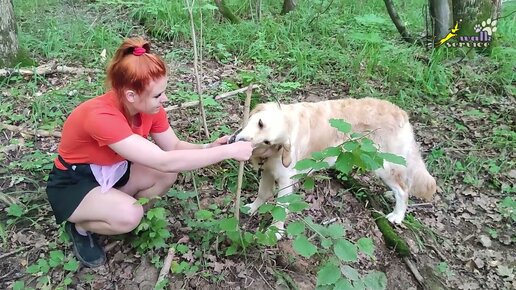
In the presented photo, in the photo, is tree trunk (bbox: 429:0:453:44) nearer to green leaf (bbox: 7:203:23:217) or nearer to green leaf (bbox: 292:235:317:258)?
green leaf (bbox: 292:235:317:258)

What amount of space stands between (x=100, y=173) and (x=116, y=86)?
57cm

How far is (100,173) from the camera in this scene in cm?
290

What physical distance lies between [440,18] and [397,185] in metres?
3.65

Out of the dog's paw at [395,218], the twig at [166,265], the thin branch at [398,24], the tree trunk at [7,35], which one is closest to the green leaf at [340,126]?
the twig at [166,265]

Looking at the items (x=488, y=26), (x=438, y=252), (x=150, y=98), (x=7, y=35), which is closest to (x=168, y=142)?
(x=150, y=98)

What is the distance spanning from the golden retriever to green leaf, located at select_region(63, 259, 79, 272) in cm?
132

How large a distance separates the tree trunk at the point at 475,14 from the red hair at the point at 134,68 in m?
5.29

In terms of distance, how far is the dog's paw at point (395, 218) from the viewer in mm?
3891

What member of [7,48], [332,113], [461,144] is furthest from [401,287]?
[7,48]

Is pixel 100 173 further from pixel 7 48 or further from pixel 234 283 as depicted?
pixel 7 48

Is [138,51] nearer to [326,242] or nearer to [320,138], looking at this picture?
[326,242]

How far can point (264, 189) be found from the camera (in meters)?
3.64

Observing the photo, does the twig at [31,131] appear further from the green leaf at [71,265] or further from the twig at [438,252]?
the twig at [438,252]

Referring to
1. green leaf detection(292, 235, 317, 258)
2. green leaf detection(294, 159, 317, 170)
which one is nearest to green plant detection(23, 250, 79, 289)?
green leaf detection(292, 235, 317, 258)
